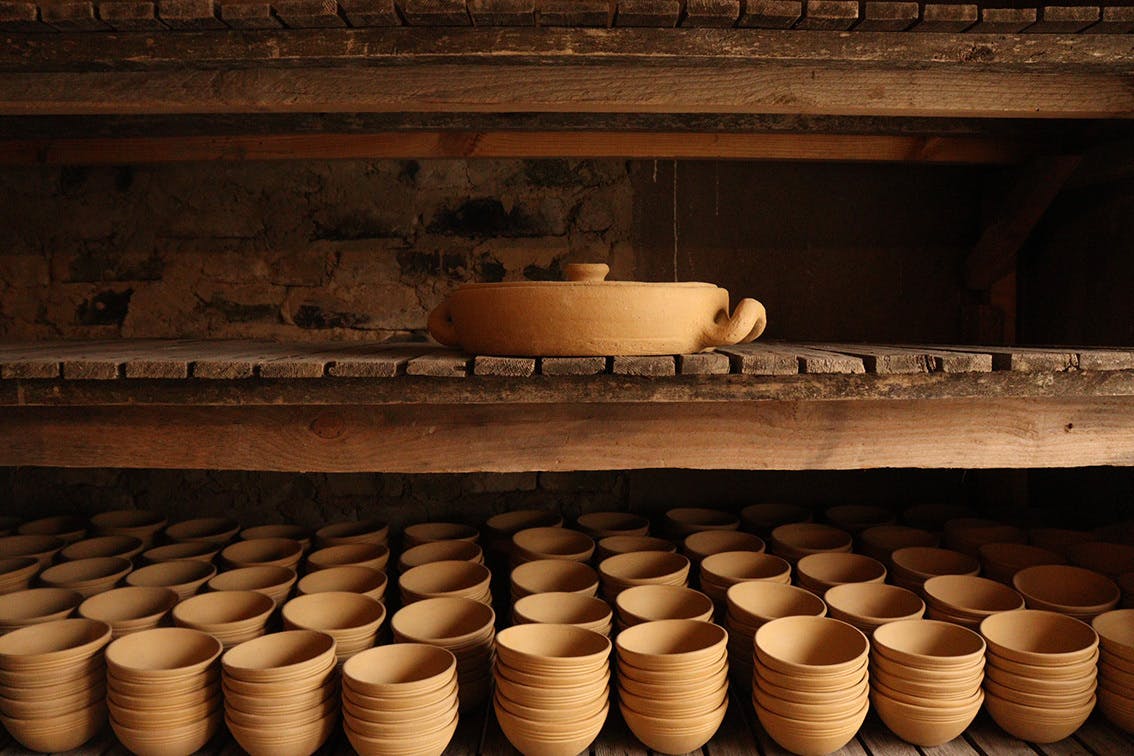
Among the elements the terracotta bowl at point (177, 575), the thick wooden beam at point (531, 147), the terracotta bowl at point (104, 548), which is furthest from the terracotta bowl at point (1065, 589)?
the terracotta bowl at point (104, 548)

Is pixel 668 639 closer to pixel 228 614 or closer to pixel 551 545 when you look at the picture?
pixel 551 545

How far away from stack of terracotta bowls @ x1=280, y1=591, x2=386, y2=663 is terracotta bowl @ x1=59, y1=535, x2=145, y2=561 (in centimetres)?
76

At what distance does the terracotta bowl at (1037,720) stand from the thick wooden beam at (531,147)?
1.70m

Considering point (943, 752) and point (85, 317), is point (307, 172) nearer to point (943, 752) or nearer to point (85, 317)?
point (85, 317)

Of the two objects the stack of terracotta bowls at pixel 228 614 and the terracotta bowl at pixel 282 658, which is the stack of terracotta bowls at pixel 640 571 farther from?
the stack of terracotta bowls at pixel 228 614

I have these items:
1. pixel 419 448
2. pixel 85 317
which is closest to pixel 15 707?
pixel 419 448

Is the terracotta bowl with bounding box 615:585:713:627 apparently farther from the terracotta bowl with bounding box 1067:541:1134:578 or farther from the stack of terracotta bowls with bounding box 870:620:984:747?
the terracotta bowl with bounding box 1067:541:1134:578

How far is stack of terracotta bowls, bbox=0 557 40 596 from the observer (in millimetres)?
2131

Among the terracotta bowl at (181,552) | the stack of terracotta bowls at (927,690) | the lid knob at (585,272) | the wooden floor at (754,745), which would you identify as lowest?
the wooden floor at (754,745)

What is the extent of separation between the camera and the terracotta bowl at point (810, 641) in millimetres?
1794

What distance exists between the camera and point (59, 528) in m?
2.66

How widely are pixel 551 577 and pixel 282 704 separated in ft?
2.56

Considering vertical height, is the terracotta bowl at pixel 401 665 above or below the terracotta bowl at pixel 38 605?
below

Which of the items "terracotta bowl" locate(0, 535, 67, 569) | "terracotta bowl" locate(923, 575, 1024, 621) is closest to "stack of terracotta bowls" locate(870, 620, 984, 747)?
"terracotta bowl" locate(923, 575, 1024, 621)
